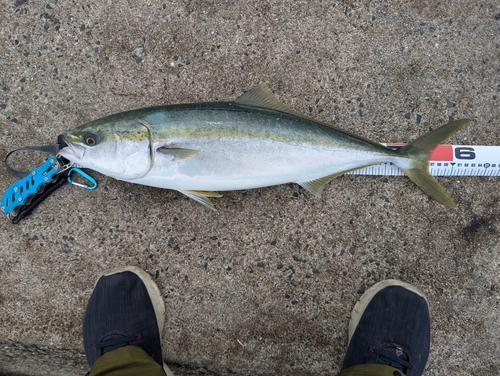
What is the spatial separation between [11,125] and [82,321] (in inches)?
70.6

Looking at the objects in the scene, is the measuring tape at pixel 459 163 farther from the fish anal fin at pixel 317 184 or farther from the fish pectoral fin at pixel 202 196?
the fish pectoral fin at pixel 202 196

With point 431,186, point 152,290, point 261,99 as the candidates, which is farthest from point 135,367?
point 431,186

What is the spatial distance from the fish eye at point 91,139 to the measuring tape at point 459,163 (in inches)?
79.7

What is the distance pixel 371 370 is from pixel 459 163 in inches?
68.9

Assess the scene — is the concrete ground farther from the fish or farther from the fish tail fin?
the fish

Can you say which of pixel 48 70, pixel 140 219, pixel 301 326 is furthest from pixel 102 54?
pixel 301 326

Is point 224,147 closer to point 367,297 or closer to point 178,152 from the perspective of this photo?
point 178,152

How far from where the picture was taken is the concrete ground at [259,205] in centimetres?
276

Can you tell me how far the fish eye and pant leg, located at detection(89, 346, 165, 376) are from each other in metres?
1.50

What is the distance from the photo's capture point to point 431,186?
2639 millimetres

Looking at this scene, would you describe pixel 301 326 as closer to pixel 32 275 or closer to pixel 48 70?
pixel 32 275

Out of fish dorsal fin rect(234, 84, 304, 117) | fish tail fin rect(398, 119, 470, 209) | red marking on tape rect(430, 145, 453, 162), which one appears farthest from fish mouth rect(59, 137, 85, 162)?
red marking on tape rect(430, 145, 453, 162)

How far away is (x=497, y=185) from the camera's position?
2.80 m

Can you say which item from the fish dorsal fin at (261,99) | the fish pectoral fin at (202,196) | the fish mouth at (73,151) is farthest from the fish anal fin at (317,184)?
the fish mouth at (73,151)
